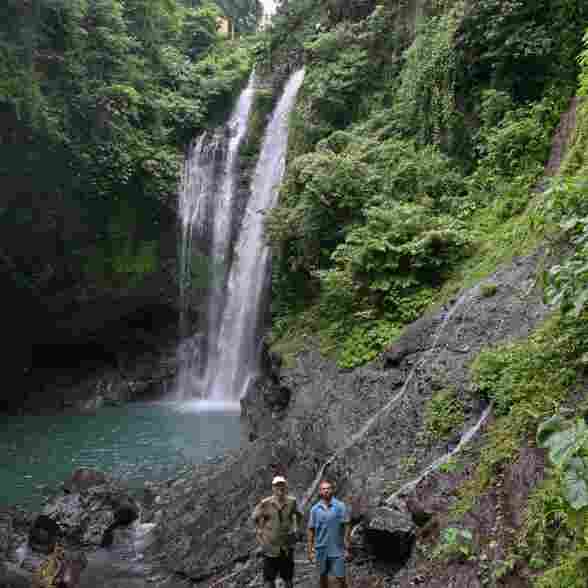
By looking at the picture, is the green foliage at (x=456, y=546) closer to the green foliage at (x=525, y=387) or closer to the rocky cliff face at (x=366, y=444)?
the green foliage at (x=525, y=387)

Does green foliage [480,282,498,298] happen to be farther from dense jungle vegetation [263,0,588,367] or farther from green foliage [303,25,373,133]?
green foliage [303,25,373,133]

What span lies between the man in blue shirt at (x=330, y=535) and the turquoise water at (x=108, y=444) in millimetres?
7124

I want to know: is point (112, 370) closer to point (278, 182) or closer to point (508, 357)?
point (278, 182)

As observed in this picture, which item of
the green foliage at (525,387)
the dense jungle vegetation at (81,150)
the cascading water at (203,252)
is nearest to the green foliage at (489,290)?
the green foliage at (525,387)

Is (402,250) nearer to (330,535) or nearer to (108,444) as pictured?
(330,535)

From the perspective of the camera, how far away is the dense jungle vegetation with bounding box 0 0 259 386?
54.7 feet

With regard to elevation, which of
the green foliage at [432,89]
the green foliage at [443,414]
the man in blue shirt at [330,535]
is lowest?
the man in blue shirt at [330,535]

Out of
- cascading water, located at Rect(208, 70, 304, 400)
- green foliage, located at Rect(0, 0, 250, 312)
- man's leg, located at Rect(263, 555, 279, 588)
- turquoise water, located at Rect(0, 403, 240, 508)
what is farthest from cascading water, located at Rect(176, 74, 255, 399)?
man's leg, located at Rect(263, 555, 279, 588)

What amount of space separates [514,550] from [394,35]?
1558cm

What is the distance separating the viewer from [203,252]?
67.9ft

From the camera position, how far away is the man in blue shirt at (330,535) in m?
4.93

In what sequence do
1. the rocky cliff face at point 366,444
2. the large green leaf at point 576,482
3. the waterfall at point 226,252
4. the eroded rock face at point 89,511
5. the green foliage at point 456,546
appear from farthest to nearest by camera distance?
the waterfall at point 226,252
the eroded rock face at point 89,511
the rocky cliff face at point 366,444
the green foliage at point 456,546
the large green leaf at point 576,482

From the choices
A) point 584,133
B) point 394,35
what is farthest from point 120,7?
point 584,133

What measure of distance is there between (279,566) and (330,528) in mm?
751
